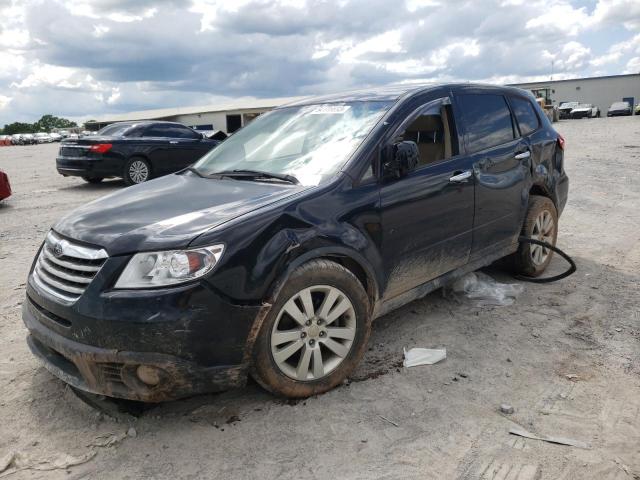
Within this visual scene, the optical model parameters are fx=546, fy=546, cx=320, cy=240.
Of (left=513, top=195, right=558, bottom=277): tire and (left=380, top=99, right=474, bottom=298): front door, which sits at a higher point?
(left=380, top=99, right=474, bottom=298): front door

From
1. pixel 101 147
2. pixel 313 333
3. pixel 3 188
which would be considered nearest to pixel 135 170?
pixel 101 147

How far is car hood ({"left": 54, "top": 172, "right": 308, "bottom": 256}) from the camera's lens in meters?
2.74

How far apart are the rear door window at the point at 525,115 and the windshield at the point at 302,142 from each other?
1.78 m

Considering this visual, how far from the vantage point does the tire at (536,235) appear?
4973 mm

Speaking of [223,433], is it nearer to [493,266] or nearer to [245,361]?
[245,361]

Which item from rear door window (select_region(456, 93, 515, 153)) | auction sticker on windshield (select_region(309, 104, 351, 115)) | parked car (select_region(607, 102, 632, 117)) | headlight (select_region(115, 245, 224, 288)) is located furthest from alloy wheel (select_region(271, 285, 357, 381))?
parked car (select_region(607, 102, 632, 117))

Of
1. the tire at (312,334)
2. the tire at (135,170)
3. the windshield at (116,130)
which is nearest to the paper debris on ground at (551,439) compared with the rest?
the tire at (312,334)

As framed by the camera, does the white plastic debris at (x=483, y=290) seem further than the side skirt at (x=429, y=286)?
Yes

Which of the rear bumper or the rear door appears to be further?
the rear door

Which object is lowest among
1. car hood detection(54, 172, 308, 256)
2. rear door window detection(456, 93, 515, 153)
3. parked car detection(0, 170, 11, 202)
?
parked car detection(0, 170, 11, 202)

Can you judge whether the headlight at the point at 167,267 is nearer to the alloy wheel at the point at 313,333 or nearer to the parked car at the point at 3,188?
the alloy wheel at the point at 313,333

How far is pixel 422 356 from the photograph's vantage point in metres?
3.61

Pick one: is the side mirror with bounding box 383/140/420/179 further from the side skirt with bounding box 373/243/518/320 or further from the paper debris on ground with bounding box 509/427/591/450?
the paper debris on ground with bounding box 509/427/591/450

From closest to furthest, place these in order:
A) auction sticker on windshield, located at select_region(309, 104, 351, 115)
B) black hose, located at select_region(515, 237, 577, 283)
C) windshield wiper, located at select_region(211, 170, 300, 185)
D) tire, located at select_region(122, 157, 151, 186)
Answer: windshield wiper, located at select_region(211, 170, 300, 185) → auction sticker on windshield, located at select_region(309, 104, 351, 115) → black hose, located at select_region(515, 237, 577, 283) → tire, located at select_region(122, 157, 151, 186)
